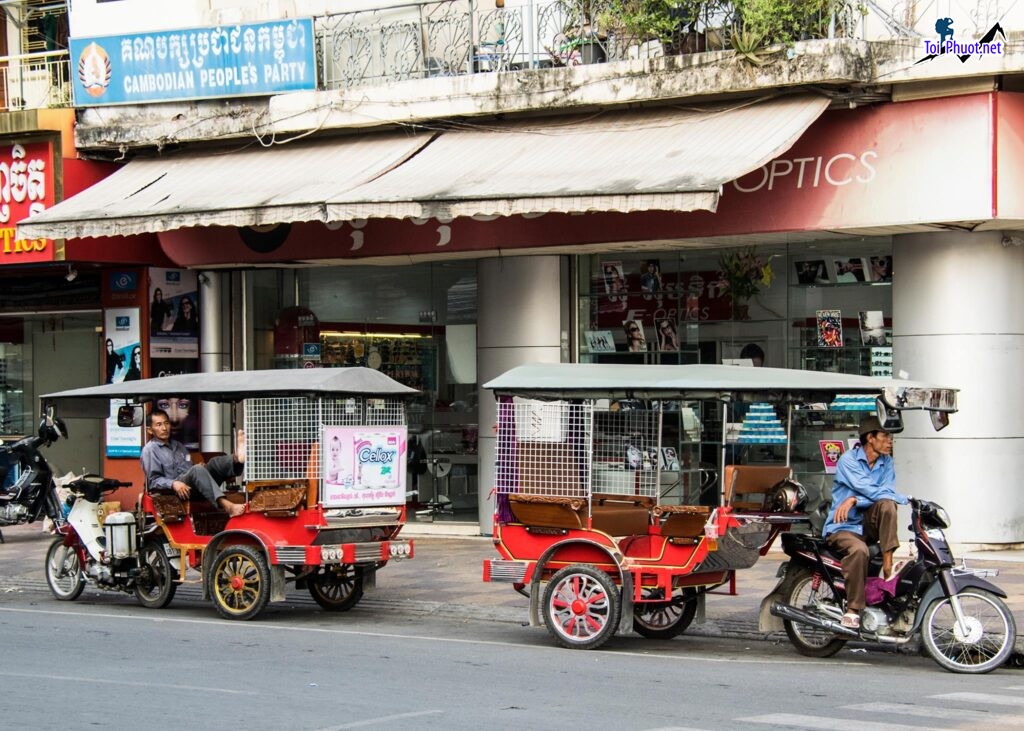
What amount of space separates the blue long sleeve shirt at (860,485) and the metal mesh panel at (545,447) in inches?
72.3

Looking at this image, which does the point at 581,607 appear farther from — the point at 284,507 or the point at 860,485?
the point at 284,507

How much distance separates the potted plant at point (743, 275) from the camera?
1722cm

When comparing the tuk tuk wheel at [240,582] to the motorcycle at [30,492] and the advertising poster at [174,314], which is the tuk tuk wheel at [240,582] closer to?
the motorcycle at [30,492]

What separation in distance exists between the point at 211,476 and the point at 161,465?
1.46ft

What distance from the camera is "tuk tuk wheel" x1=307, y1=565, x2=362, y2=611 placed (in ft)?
43.9

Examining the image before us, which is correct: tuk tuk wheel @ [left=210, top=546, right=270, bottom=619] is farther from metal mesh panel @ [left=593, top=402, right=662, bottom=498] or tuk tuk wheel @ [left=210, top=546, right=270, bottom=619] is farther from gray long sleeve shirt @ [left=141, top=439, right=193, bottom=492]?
metal mesh panel @ [left=593, top=402, right=662, bottom=498]

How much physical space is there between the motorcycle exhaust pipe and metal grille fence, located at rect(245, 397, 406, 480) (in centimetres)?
402

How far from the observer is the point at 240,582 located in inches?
502

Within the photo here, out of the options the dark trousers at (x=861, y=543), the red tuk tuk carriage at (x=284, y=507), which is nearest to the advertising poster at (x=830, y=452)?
the red tuk tuk carriage at (x=284, y=507)

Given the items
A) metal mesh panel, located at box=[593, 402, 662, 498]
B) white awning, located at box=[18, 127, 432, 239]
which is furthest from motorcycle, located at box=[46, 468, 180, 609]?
metal mesh panel, located at box=[593, 402, 662, 498]

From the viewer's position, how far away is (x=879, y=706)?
864 cm

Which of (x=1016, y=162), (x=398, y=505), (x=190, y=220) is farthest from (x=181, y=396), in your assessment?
(x=1016, y=162)

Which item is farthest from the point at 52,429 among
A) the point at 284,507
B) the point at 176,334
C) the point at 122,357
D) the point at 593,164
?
the point at 593,164

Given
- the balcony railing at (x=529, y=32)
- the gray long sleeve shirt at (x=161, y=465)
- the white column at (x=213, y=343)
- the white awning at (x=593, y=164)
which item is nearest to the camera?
the gray long sleeve shirt at (x=161, y=465)
